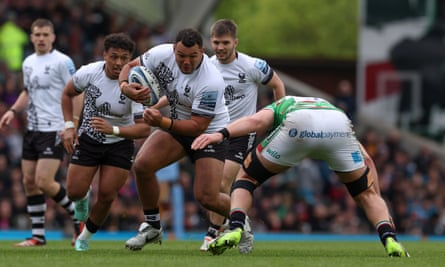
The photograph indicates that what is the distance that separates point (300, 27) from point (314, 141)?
4815 centimetres

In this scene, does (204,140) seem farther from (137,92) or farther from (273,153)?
(137,92)

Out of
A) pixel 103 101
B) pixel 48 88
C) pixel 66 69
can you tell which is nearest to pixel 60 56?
pixel 66 69

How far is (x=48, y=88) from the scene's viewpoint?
14.1 m

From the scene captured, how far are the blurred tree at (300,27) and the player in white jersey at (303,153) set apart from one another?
46.1 metres

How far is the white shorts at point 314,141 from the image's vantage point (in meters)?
10.9

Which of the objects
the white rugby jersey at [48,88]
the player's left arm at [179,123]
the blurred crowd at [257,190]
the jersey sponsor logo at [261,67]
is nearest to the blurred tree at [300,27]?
the blurred crowd at [257,190]

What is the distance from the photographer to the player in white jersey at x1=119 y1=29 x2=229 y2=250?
1130 centimetres

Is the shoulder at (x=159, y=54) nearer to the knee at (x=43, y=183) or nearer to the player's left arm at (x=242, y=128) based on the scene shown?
the player's left arm at (x=242, y=128)

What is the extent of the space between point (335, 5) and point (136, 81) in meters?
47.6

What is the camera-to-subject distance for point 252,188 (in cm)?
1118

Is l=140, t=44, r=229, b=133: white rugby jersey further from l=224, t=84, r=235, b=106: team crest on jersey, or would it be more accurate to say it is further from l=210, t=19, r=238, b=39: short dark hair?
l=224, t=84, r=235, b=106: team crest on jersey

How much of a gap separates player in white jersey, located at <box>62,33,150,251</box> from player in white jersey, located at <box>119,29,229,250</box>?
13.9 inches

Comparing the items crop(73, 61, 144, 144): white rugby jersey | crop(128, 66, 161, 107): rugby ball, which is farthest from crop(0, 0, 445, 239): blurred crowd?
crop(128, 66, 161, 107): rugby ball

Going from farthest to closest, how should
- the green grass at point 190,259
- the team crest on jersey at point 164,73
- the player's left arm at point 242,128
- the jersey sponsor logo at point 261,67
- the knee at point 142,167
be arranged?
the jersey sponsor logo at point 261,67, the knee at point 142,167, the team crest on jersey at point 164,73, the player's left arm at point 242,128, the green grass at point 190,259
